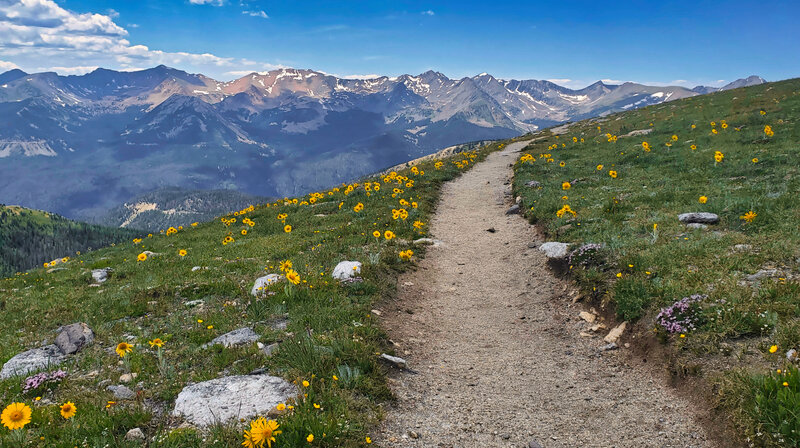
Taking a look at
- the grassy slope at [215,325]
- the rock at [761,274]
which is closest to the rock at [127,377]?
the grassy slope at [215,325]

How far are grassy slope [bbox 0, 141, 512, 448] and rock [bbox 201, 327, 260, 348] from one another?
0.20 meters

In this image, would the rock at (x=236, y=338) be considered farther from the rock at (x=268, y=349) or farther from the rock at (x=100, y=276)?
the rock at (x=100, y=276)

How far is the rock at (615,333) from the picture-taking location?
826 cm

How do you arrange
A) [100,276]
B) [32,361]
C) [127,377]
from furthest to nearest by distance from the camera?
[100,276] → [32,361] → [127,377]

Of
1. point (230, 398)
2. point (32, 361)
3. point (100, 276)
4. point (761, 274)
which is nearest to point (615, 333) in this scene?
point (761, 274)

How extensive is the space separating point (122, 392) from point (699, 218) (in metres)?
14.9

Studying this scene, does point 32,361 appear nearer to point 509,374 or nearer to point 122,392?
point 122,392

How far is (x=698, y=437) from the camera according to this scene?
5258mm

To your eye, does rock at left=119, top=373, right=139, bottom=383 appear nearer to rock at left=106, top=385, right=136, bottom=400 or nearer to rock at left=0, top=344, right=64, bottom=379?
rock at left=106, top=385, right=136, bottom=400

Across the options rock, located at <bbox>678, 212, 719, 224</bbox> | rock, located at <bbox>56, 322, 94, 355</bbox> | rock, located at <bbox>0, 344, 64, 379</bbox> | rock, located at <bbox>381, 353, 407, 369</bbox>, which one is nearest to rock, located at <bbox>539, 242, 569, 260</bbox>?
rock, located at <bbox>678, 212, 719, 224</bbox>

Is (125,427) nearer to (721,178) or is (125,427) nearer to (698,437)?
(698,437)

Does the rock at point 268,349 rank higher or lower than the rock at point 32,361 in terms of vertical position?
higher

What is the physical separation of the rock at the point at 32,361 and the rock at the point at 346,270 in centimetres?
606

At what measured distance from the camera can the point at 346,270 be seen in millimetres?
11367
